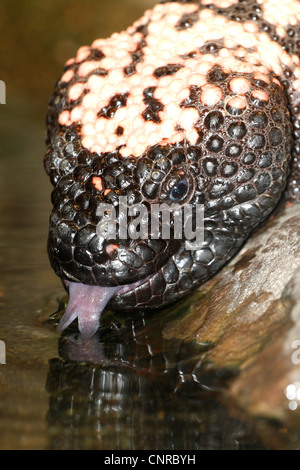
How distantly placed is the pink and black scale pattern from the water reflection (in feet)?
0.64

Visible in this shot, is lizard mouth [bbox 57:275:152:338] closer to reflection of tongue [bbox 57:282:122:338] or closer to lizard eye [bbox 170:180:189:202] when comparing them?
reflection of tongue [bbox 57:282:122:338]

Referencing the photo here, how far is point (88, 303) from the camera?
1.97 m

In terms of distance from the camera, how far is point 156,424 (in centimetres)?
148

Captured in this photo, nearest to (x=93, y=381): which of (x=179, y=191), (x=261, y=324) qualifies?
(x=261, y=324)

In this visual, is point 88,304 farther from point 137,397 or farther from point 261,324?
point 261,324

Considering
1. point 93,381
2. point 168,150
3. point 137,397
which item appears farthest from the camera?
point 168,150

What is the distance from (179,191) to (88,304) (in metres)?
0.45

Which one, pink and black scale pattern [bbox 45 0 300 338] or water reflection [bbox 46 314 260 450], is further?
pink and black scale pattern [bbox 45 0 300 338]

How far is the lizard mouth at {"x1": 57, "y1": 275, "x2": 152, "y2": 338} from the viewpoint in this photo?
6.45 feet

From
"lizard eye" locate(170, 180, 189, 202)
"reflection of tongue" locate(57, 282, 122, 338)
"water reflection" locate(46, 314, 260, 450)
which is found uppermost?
"lizard eye" locate(170, 180, 189, 202)

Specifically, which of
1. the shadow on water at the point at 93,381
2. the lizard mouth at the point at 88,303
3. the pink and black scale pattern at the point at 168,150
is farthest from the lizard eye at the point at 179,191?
the shadow on water at the point at 93,381

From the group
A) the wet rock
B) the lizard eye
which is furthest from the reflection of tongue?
the lizard eye
